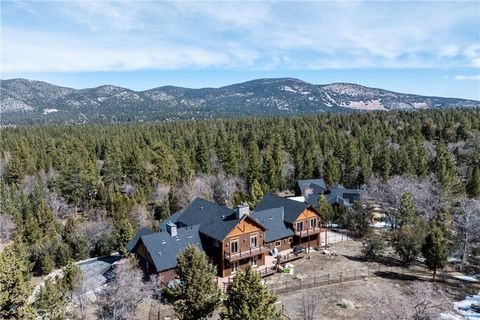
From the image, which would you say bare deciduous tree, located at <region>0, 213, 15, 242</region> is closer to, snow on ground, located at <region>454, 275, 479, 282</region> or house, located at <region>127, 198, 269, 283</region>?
house, located at <region>127, 198, 269, 283</region>

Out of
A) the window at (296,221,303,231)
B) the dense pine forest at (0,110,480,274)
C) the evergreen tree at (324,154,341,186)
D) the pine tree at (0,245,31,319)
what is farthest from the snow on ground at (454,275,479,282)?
the pine tree at (0,245,31,319)

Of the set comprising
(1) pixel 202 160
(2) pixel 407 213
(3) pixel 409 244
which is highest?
(1) pixel 202 160

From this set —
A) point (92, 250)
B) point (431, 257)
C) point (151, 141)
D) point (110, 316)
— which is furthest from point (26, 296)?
point (151, 141)

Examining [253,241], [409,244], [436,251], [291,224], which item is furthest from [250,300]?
[409,244]

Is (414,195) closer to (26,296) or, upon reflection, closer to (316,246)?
(316,246)

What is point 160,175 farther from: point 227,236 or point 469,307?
point 469,307

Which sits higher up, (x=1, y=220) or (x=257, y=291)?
(x=257, y=291)
